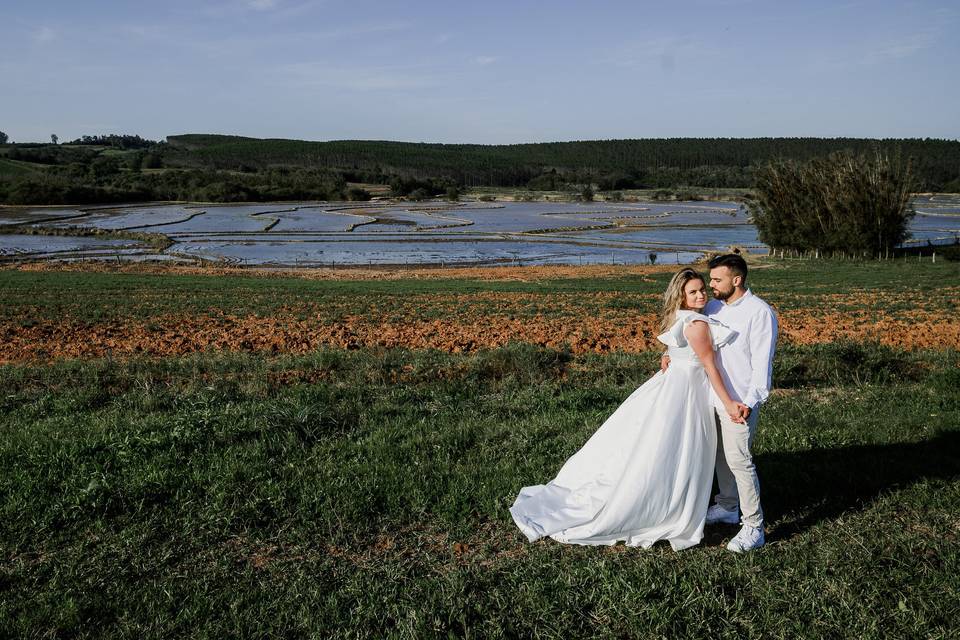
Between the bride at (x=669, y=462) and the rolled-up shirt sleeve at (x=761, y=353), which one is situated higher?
the rolled-up shirt sleeve at (x=761, y=353)

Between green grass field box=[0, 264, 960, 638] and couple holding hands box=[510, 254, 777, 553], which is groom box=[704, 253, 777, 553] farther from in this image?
green grass field box=[0, 264, 960, 638]

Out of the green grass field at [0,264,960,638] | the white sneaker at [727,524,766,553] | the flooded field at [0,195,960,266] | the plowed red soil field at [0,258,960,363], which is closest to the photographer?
the green grass field at [0,264,960,638]

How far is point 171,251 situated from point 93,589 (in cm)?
5383

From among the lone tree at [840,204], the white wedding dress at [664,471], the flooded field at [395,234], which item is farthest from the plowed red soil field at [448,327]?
the flooded field at [395,234]

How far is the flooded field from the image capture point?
51375 millimetres

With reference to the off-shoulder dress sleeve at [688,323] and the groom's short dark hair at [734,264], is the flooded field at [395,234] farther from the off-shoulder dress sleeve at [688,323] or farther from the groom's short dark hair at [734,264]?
the off-shoulder dress sleeve at [688,323]

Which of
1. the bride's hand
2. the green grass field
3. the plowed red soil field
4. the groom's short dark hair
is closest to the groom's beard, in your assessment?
the groom's short dark hair

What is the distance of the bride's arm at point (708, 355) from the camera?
15.1 ft

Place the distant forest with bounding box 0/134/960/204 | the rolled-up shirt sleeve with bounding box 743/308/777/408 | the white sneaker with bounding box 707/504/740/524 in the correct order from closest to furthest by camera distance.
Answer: the rolled-up shirt sleeve with bounding box 743/308/777/408, the white sneaker with bounding box 707/504/740/524, the distant forest with bounding box 0/134/960/204

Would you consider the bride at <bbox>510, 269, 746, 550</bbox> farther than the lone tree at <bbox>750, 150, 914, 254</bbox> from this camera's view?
No

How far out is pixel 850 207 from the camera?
43.3 meters

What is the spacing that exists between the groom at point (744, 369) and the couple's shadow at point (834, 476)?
379 millimetres

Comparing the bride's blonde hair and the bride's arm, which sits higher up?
the bride's blonde hair

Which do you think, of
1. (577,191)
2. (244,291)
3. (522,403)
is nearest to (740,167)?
(577,191)
